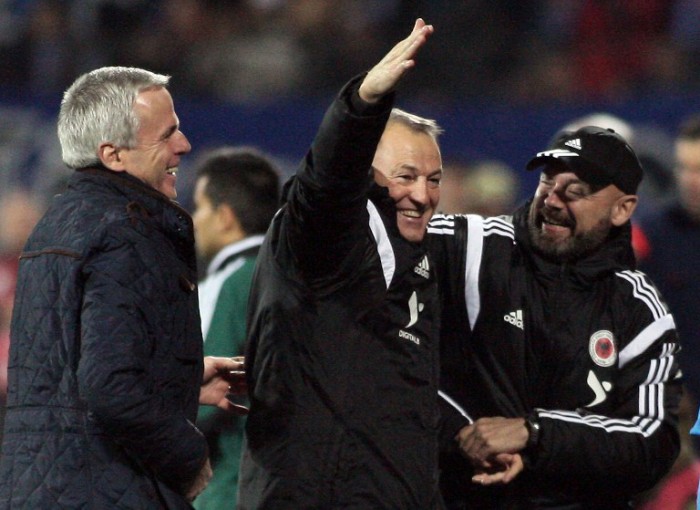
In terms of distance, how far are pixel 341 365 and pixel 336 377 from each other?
3 cm

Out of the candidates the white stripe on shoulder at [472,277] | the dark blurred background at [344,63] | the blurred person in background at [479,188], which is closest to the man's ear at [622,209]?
the white stripe on shoulder at [472,277]

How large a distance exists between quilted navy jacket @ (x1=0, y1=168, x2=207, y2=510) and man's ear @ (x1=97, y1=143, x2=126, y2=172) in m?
0.04

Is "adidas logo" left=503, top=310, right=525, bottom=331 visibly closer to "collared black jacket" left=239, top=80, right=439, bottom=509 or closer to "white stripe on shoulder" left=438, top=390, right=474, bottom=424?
"white stripe on shoulder" left=438, top=390, right=474, bottom=424

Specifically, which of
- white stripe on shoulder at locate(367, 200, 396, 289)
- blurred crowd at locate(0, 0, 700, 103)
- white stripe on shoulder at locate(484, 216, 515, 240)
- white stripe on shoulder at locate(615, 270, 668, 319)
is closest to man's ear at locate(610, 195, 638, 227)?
white stripe on shoulder at locate(615, 270, 668, 319)

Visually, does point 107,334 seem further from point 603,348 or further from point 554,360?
point 603,348

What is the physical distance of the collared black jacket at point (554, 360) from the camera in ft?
12.4

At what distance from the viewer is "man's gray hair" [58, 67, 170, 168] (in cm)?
314

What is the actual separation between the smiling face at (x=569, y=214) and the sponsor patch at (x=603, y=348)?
226mm

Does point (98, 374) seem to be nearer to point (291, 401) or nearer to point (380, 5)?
point (291, 401)

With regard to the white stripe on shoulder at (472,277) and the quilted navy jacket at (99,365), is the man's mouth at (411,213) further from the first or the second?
the quilted navy jacket at (99,365)

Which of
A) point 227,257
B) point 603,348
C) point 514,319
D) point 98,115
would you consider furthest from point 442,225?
point 98,115

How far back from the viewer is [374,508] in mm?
3248

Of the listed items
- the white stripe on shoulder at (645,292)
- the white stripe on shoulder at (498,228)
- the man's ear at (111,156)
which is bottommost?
the white stripe on shoulder at (645,292)

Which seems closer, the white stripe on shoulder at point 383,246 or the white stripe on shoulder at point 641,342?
the white stripe on shoulder at point 383,246
